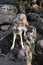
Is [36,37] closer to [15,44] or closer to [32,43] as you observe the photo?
[32,43]

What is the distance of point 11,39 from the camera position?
7.63m

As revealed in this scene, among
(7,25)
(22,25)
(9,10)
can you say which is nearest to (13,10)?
(9,10)

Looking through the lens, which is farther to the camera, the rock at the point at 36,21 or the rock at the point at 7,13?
the rock at the point at 7,13

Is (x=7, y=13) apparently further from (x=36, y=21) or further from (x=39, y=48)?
(x=39, y=48)

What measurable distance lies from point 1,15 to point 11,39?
7.54 ft

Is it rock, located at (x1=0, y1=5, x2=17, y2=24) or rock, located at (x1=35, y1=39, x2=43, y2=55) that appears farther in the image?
rock, located at (x1=0, y1=5, x2=17, y2=24)

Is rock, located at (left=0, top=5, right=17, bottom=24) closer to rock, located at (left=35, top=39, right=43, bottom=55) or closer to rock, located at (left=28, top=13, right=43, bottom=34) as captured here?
rock, located at (left=28, top=13, right=43, bottom=34)

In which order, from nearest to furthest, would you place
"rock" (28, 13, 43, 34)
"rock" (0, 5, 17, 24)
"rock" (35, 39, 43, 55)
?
"rock" (35, 39, 43, 55) < "rock" (28, 13, 43, 34) < "rock" (0, 5, 17, 24)

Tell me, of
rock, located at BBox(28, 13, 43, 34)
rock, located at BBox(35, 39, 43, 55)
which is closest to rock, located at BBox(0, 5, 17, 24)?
rock, located at BBox(28, 13, 43, 34)

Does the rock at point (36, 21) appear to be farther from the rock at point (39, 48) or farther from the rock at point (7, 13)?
the rock at point (39, 48)

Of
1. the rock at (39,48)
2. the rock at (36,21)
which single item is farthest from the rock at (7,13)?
the rock at (39,48)

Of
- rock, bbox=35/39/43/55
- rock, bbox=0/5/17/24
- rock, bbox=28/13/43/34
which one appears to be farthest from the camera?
rock, bbox=0/5/17/24

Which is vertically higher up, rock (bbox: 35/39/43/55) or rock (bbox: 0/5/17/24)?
rock (bbox: 0/5/17/24)

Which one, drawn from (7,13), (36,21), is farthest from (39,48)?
(7,13)
